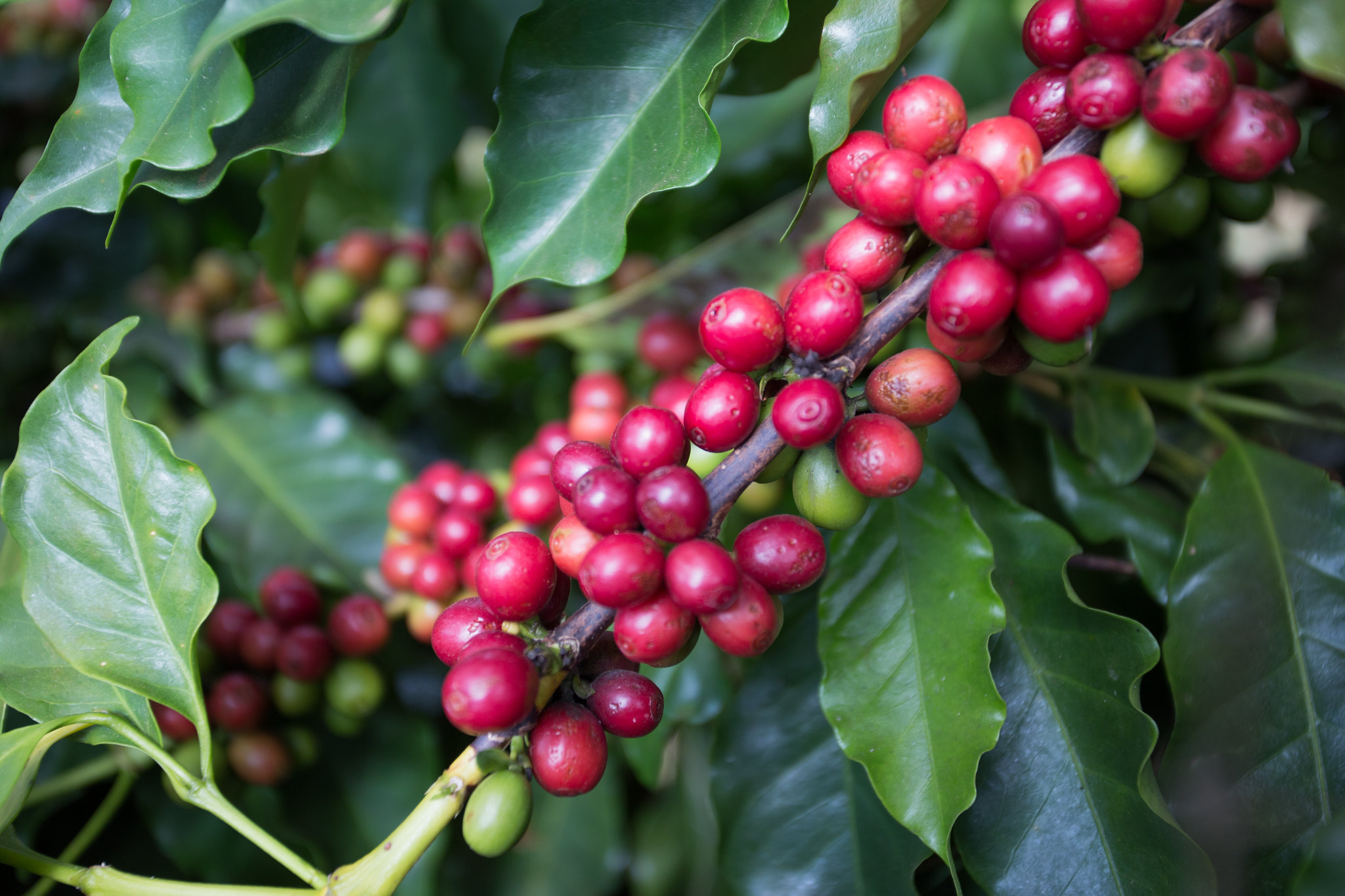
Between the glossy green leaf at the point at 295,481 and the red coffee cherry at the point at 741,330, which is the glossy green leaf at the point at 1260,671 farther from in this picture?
the glossy green leaf at the point at 295,481

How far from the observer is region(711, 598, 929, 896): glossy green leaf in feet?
2.48

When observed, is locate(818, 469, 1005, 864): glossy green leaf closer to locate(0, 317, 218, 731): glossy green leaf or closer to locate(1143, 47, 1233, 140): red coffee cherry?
locate(1143, 47, 1233, 140): red coffee cherry

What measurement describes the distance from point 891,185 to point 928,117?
0.21ft

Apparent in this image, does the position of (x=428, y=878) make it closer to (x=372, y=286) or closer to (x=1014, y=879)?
(x=1014, y=879)

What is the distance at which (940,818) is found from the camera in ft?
2.01

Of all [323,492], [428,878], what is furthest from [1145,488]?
[323,492]

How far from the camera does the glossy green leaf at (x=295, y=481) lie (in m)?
1.12

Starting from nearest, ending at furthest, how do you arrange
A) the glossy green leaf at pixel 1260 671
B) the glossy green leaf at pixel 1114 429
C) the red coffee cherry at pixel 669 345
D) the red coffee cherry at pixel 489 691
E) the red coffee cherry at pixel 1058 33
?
the red coffee cherry at pixel 489 691 < the red coffee cherry at pixel 1058 33 < the glossy green leaf at pixel 1260 671 < the glossy green leaf at pixel 1114 429 < the red coffee cherry at pixel 669 345

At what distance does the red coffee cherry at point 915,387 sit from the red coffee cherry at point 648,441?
0.43 ft

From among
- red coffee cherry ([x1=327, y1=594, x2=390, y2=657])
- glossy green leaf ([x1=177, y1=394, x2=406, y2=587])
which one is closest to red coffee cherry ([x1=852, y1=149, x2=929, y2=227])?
red coffee cherry ([x1=327, y1=594, x2=390, y2=657])

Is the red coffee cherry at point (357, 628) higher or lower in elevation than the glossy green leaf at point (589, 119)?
lower

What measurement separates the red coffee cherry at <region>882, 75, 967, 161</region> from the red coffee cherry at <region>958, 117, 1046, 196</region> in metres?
0.02

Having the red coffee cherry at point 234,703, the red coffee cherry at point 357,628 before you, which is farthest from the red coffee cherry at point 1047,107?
the red coffee cherry at point 234,703

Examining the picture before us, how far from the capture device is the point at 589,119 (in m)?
0.69
